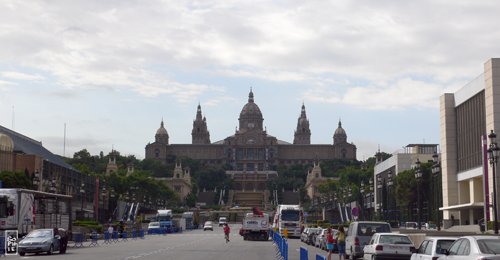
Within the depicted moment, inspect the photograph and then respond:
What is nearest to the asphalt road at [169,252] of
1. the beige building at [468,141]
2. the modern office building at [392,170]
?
the beige building at [468,141]

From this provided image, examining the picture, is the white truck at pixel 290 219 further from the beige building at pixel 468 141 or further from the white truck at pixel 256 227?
the beige building at pixel 468 141

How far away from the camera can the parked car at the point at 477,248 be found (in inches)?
643

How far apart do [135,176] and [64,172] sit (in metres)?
43.6

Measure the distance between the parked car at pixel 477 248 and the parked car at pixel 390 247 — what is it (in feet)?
35.1

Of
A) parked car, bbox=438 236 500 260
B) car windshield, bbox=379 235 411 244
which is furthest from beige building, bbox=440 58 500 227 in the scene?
parked car, bbox=438 236 500 260

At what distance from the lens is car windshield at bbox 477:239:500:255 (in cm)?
1653

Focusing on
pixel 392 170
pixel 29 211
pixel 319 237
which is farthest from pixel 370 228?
pixel 392 170

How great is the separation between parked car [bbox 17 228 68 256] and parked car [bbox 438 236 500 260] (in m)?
25.2

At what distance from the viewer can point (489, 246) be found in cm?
1681

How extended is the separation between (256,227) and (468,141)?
33273 mm

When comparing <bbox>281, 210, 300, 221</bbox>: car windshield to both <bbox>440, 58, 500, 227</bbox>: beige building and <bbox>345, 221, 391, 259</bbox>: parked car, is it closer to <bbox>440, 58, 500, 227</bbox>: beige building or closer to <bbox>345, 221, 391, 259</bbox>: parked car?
<bbox>440, 58, 500, 227</bbox>: beige building

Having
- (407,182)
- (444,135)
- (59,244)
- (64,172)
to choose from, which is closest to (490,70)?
(444,135)

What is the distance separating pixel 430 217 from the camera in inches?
4186

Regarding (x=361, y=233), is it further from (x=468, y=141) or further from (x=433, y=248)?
(x=468, y=141)
